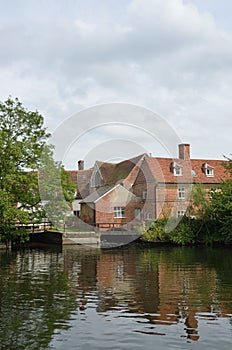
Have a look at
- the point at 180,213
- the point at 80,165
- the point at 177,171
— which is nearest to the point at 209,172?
the point at 177,171

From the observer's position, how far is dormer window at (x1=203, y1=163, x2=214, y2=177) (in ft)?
183

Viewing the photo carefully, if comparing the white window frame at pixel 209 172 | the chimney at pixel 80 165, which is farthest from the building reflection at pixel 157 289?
the chimney at pixel 80 165

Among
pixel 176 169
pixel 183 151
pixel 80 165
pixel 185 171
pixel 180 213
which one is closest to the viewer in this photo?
pixel 180 213

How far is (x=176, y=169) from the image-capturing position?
5338 centimetres

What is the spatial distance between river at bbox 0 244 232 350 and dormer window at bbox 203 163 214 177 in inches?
1299

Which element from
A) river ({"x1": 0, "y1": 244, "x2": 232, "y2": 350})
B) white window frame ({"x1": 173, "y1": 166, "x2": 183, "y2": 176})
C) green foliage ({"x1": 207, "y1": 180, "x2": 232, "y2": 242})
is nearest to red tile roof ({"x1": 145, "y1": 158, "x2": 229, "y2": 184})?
white window frame ({"x1": 173, "y1": 166, "x2": 183, "y2": 176})

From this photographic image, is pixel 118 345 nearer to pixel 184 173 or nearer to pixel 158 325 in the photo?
pixel 158 325

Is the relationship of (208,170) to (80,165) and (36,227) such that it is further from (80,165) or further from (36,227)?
(80,165)

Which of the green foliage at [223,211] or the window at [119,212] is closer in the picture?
the green foliage at [223,211]

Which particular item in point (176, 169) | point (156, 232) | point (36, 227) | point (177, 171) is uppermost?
point (176, 169)

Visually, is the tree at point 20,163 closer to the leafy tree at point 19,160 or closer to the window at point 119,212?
the leafy tree at point 19,160

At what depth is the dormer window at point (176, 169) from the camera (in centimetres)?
5317

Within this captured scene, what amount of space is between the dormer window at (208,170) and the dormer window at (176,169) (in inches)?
155

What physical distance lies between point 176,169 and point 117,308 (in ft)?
134
